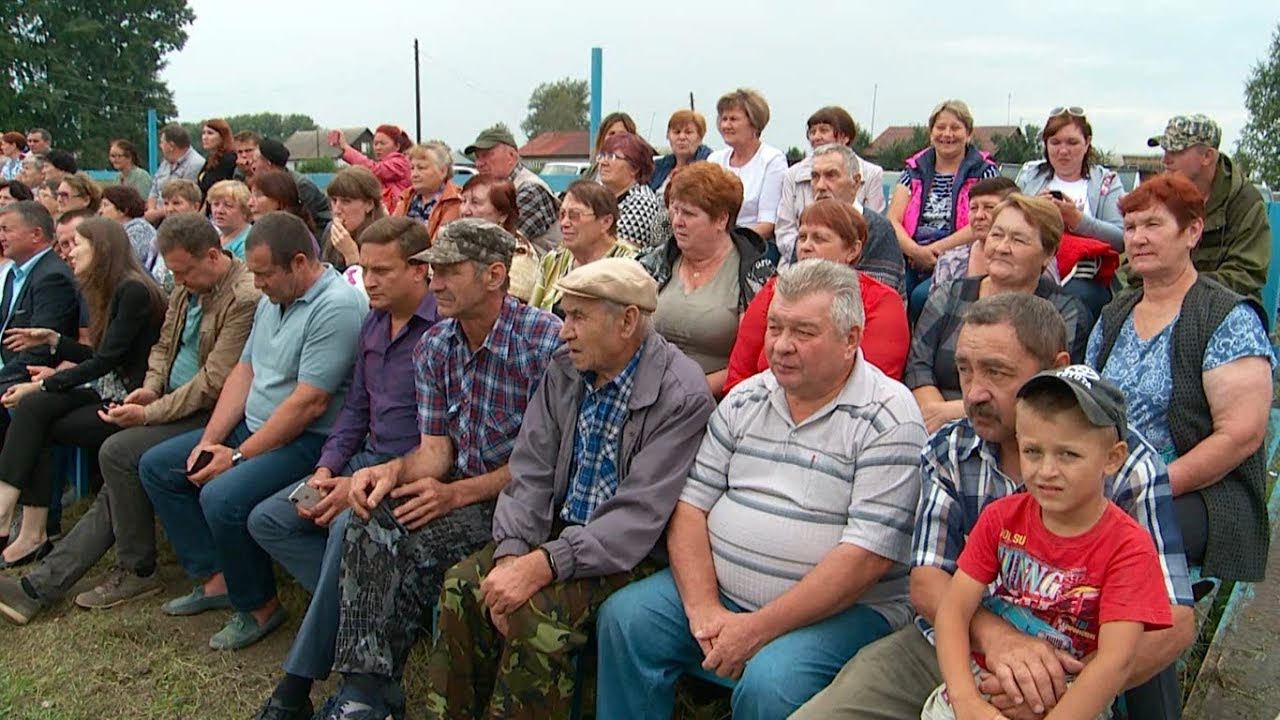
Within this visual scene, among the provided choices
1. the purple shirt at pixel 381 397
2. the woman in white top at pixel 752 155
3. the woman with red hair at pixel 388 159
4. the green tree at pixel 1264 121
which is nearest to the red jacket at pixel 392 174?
the woman with red hair at pixel 388 159

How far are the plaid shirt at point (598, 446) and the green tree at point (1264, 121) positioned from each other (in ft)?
126

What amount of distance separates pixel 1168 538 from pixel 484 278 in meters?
2.30

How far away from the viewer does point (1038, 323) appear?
2.35 m

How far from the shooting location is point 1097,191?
4820mm

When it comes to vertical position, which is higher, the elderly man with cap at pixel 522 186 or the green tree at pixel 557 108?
the green tree at pixel 557 108

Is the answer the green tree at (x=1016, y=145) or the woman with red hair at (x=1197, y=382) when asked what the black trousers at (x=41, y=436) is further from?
the green tree at (x=1016, y=145)

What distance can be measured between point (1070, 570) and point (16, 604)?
434 centimetres

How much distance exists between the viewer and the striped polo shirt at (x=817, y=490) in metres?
2.61

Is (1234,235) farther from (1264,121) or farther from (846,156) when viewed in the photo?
(1264,121)

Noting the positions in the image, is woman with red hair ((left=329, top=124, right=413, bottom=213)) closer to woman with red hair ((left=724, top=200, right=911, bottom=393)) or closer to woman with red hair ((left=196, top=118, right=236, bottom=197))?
woman with red hair ((left=196, top=118, right=236, bottom=197))

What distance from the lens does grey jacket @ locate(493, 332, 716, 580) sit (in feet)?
9.46

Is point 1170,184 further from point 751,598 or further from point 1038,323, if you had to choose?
point 751,598

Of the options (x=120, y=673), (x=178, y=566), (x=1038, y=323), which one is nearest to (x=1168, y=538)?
(x=1038, y=323)

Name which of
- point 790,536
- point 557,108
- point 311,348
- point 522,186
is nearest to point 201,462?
point 311,348
